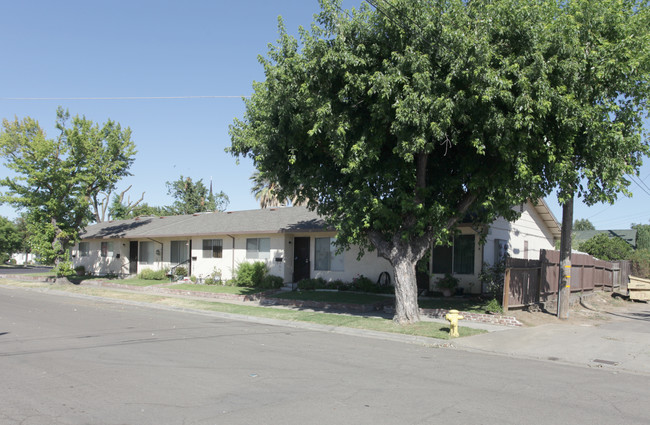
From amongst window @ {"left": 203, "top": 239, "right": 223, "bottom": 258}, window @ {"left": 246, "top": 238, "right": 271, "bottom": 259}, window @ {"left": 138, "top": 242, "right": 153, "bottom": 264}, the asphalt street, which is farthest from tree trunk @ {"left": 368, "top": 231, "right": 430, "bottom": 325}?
window @ {"left": 138, "top": 242, "right": 153, "bottom": 264}

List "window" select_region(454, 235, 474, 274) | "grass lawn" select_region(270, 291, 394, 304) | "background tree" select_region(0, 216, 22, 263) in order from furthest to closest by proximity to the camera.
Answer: "background tree" select_region(0, 216, 22, 263)
"window" select_region(454, 235, 474, 274)
"grass lawn" select_region(270, 291, 394, 304)

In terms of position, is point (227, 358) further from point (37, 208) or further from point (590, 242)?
point (590, 242)

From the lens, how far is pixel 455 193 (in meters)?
14.8

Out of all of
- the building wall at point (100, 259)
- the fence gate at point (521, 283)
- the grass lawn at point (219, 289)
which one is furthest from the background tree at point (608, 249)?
the building wall at point (100, 259)

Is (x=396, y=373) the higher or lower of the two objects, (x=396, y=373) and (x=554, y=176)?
the lower

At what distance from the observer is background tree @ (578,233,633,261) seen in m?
32.2

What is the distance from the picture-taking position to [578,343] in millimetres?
12016

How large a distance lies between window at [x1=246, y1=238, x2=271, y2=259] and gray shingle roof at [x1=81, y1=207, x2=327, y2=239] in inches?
28.5

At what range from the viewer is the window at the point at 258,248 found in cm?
2497

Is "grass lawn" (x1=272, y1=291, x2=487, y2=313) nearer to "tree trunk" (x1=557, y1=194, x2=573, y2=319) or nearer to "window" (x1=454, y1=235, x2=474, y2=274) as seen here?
"window" (x1=454, y1=235, x2=474, y2=274)

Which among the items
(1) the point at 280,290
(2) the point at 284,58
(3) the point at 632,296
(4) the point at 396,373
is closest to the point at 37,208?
(1) the point at 280,290

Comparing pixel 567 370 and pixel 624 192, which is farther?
pixel 624 192

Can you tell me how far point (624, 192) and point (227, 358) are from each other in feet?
32.7

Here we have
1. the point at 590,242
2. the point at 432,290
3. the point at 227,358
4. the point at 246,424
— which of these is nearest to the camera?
the point at 246,424
